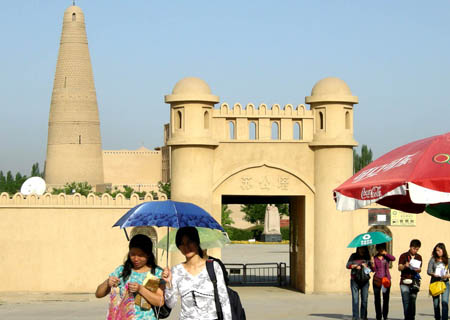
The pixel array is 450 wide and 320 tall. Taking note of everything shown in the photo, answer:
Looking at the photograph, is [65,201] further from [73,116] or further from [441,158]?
[73,116]

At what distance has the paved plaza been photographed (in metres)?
19.8

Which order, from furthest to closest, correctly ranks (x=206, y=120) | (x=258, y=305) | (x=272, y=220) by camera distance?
(x=272, y=220) < (x=206, y=120) < (x=258, y=305)

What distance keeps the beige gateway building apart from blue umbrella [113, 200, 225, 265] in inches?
543

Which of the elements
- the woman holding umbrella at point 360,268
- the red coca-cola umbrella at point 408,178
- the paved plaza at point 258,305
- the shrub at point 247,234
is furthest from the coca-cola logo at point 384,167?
the shrub at point 247,234

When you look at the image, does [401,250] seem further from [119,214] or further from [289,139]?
[119,214]

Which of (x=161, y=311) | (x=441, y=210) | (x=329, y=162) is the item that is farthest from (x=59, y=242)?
(x=161, y=311)

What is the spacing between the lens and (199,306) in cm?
834

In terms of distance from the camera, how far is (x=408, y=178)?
27.5ft

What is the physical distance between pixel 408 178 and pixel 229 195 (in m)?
17.4

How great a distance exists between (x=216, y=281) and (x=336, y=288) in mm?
16851

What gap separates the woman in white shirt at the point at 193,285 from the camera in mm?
8328

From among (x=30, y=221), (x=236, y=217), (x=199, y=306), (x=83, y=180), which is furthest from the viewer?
(x=236, y=217)

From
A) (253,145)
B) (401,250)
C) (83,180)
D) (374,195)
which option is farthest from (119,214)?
(83,180)

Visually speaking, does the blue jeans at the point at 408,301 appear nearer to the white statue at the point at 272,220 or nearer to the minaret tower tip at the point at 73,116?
the white statue at the point at 272,220
